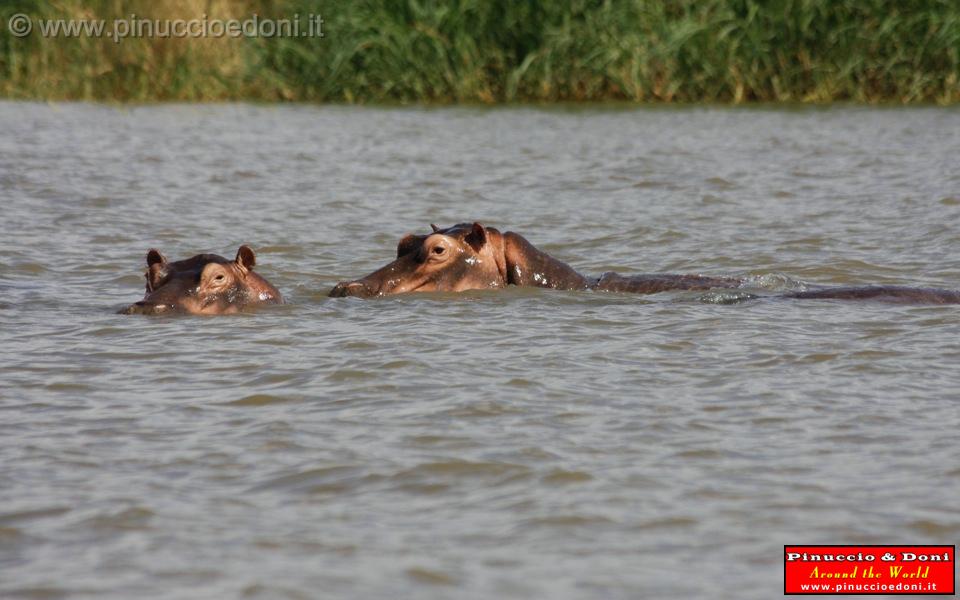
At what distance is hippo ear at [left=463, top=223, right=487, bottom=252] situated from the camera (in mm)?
7059

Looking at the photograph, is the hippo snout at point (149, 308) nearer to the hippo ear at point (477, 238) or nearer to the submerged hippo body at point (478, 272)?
the submerged hippo body at point (478, 272)

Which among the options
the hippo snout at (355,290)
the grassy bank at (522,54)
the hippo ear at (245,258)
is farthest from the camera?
the grassy bank at (522,54)

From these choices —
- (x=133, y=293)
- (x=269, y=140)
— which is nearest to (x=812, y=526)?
(x=133, y=293)

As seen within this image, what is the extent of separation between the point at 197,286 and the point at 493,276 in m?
1.37

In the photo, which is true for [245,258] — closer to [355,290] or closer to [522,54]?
[355,290]

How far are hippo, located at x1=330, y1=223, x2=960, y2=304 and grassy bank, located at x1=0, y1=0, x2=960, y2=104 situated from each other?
10544 mm

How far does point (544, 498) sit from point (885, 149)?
423 inches

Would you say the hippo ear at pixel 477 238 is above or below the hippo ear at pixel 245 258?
above

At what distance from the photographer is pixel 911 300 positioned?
22.6 feet

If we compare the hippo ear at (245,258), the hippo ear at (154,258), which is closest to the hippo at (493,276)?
the hippo ear at (245,258)

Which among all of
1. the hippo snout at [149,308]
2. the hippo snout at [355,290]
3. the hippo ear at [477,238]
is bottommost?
the hippo snout at [149,308]

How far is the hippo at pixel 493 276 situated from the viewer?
703cm

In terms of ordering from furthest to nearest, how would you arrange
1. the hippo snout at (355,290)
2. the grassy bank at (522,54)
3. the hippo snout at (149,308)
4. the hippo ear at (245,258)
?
the grassy bank at (522,54), the hippo snout at (355,290), the hippo ear at (245,258), the hippo snout at (149,308)

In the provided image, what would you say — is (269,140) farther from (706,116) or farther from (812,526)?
(812,526)
